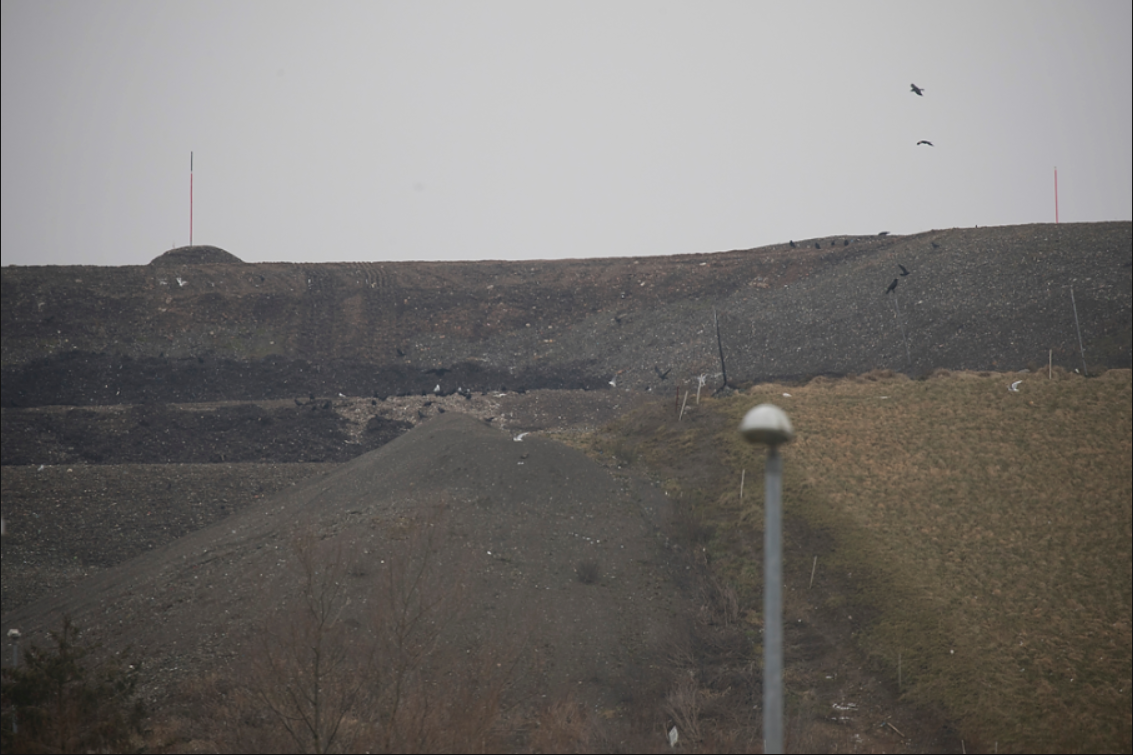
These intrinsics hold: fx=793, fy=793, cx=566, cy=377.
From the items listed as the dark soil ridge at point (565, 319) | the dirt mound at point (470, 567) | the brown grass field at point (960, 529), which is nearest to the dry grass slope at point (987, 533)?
the brown grass field at point (960, 529)

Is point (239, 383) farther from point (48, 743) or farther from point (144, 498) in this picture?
point (48, 743)

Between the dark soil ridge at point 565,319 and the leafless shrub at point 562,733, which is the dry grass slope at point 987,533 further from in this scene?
the dark soil ridge at point 565,319

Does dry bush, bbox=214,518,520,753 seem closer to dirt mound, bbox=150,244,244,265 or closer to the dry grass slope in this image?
the dry grass slope

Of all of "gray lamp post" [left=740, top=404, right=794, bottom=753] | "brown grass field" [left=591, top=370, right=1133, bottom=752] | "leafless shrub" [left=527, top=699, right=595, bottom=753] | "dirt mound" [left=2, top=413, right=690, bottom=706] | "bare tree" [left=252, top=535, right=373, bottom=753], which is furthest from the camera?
"dirt mound" [left=2, top=413, right=690, bottom=706]

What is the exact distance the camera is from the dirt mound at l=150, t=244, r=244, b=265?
6335cm

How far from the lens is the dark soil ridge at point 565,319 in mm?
37500

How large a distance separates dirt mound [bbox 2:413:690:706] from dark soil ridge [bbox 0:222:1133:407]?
1980 centimetres

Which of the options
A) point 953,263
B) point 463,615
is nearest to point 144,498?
point 463,615

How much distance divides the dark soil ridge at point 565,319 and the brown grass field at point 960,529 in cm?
1137

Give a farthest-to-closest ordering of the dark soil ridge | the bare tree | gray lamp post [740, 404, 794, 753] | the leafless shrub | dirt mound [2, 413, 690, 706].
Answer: the dark soil ridge < dirt mound [2, 413, 690, 706] < the leafless shrub < the bare tree < gray lamp post [740, 404, 794, 753]

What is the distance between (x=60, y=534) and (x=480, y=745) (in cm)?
1926

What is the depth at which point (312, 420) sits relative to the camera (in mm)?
38438

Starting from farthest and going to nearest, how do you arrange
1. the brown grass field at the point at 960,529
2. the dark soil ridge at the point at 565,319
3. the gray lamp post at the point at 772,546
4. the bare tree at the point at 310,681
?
the dark soil ridge at the point at 565,319
the brown grass field at the point at 960,529
the bare tree at the point at 310,681
the gray lamp post at the point at 772,546

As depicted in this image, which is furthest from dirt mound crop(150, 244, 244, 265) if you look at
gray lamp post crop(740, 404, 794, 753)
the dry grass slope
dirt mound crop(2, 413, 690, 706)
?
gray lamp post crop(740, 404, 794, 753)
